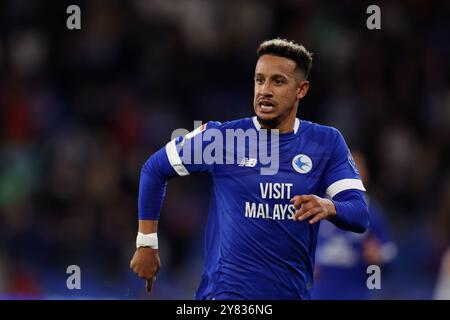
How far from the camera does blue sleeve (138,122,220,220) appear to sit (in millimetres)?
5625

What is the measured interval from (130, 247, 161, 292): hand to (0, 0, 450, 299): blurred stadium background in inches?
171

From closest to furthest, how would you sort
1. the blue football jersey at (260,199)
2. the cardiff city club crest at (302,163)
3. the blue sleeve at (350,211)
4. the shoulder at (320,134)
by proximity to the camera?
the blue sleeve at (350,211) < the blue football jersey at (260,199) < the cardiff city club crest at (302,163) < the shoulder at (320,134)

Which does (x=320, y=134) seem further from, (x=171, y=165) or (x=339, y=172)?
(x=171, y=165)

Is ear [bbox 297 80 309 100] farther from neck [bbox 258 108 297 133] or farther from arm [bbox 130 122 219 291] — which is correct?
arm [bbox 130 122 219 291]

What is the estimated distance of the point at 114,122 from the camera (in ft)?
38.7

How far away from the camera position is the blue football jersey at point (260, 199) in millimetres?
5508

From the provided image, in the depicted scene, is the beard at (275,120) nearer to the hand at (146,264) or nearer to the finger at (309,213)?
the finger at (309,213)

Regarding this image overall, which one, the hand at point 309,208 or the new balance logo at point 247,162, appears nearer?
the hand at point 309,208

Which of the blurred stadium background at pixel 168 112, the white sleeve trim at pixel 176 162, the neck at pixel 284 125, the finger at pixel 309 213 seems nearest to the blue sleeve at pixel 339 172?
the neck at pixel 284 125

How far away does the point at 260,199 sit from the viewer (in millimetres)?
5543

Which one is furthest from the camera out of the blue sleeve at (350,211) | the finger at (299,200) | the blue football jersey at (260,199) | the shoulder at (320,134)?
the shoulder at (320,134)

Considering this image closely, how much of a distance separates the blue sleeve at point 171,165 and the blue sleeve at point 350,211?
82cm

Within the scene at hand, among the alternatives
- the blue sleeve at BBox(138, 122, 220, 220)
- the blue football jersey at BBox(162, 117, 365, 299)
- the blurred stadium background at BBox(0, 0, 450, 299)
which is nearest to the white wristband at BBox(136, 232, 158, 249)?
the blue sleeve at BBox(138, 122, 220, 220)
